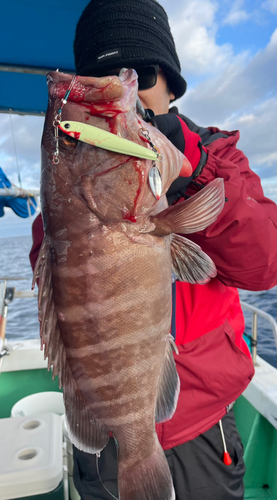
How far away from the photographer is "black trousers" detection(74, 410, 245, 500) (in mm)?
1602

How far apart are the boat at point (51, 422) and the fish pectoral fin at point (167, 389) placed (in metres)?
1.31

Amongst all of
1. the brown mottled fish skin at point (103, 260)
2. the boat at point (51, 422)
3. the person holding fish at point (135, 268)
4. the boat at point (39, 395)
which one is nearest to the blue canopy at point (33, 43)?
the boat at point (39, 395)

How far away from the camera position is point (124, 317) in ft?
3.35

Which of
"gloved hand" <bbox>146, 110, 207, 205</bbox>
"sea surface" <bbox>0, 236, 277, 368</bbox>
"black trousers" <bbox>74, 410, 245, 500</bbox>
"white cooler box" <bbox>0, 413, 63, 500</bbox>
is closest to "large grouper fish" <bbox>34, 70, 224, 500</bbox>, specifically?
"gloved hand" <bbox>146, 110, 207, 205</bbox>

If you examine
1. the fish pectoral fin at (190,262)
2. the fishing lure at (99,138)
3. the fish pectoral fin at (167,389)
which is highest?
the fishing lure at (99,138)

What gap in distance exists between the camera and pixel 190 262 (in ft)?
3.85

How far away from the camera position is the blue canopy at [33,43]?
9.77 feet

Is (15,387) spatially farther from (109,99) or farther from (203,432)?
(109,99)

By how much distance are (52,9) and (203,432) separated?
3.74 metres

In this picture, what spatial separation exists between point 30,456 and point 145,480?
54.9 inches

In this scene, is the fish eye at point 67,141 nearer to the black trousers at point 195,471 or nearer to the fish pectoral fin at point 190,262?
the fish pectoral fin at point 190,262

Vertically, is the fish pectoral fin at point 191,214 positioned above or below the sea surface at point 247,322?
above

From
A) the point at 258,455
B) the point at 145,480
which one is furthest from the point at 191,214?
the point at 258,455

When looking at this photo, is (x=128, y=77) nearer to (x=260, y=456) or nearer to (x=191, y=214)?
(x=191, y=214)
